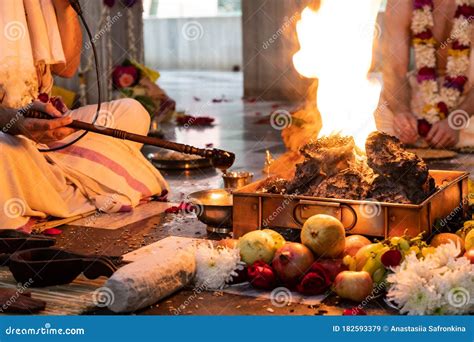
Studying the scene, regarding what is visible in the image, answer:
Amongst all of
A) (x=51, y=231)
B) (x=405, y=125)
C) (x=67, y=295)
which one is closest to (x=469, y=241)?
(x=67, y=295)

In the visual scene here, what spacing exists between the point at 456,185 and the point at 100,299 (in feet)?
6.02

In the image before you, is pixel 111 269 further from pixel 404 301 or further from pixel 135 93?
pixel 135 93

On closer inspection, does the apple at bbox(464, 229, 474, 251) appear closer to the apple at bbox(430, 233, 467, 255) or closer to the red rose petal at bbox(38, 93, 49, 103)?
the apple at bbox(430, 233, 467, 255)

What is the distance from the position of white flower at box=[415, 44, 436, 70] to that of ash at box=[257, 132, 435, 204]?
2810 millimetres

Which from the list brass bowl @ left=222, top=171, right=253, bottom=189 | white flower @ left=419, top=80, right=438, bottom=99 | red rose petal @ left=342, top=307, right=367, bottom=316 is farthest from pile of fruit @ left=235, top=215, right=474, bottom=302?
white flower @ left=419, top=80, right=438, bottom=99

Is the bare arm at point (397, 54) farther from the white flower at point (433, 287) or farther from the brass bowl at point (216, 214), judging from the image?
the white flower at point (433, 287)

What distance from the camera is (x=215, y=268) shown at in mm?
3336

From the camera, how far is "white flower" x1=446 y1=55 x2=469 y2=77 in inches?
256

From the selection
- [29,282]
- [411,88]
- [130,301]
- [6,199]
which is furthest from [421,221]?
[411,88]

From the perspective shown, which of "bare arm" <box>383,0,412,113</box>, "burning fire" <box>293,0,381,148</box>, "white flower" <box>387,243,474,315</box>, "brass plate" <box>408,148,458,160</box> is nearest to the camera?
"white flower" <box>387,243,474,315</box>

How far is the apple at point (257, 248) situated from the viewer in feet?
11.2

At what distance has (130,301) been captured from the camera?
301 cm

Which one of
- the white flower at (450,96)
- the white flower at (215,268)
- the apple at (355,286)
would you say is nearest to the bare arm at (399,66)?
the white flower at (450,96)

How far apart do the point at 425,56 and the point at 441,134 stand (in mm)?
620
